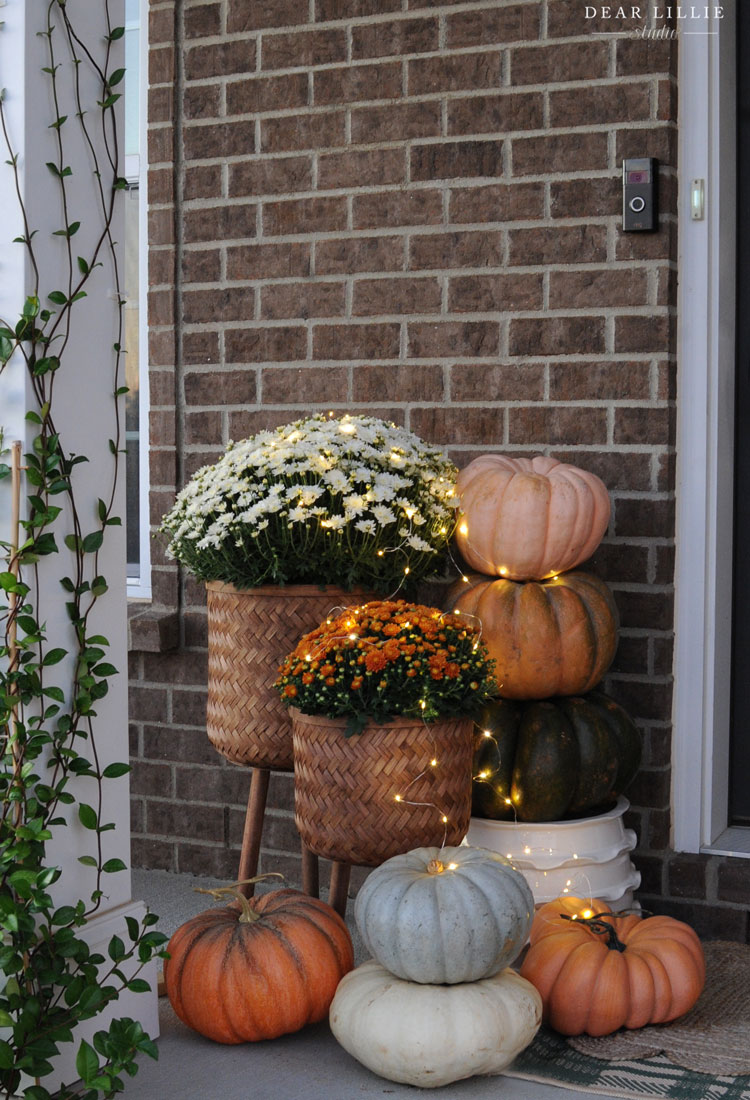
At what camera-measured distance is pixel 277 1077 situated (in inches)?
89.0

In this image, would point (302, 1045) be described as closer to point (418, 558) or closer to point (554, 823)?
point (554, 823)

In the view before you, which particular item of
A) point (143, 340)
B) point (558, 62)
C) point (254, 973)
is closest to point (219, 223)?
point (143, 340)

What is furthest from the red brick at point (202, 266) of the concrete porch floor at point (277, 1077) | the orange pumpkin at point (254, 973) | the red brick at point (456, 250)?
the concrete porch floor at point (277, 1077)

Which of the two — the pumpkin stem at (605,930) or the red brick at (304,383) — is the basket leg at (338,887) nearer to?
the pumpkin stem at (605,930)

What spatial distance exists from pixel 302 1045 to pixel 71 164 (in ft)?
5.25

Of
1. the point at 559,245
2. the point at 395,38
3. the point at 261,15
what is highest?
the point at 261,15

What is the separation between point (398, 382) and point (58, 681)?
Result: 4.43 feet

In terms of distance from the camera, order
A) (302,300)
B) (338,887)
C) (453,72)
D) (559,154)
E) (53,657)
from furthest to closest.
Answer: (302,300), (453,72), (559,154), (338,887), (53,657)

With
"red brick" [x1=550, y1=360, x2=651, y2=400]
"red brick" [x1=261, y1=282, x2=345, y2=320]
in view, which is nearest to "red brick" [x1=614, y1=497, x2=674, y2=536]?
"red brick" [x1=550, y1=360, x2=651, y2=400]

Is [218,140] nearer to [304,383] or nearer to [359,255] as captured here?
[359,255]

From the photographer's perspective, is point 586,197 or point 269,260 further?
point 269,260

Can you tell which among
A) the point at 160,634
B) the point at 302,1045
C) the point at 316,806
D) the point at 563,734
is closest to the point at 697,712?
the point at 563,734

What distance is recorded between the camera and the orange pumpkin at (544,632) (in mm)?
2672

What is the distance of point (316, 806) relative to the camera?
8.13ft
